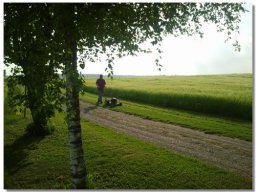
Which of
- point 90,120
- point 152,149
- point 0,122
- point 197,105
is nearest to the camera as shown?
point 0,122

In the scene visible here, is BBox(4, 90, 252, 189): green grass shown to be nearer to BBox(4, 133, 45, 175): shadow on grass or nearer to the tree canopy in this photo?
BBox(4, 133, 45, 175): shadow on grass

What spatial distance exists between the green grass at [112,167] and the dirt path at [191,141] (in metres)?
0.69

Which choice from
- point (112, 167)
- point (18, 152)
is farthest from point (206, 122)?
point (18, 152)

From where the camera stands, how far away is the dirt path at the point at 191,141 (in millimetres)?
10719

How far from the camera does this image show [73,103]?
7.31 m

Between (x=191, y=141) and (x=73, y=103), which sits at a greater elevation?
(x=73, y=103)

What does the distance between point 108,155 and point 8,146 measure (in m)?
4.46

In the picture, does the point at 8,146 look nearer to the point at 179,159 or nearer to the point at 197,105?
the point at 179,159

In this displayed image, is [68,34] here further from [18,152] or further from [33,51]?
[18,152]

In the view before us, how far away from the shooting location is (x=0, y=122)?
899cm

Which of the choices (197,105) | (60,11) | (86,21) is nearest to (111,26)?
(86,21)

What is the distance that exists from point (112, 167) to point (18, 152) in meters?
4.11

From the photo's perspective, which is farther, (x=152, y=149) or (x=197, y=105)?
(x=197, y=105)

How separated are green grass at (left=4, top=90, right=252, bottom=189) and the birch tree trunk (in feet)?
3.46
